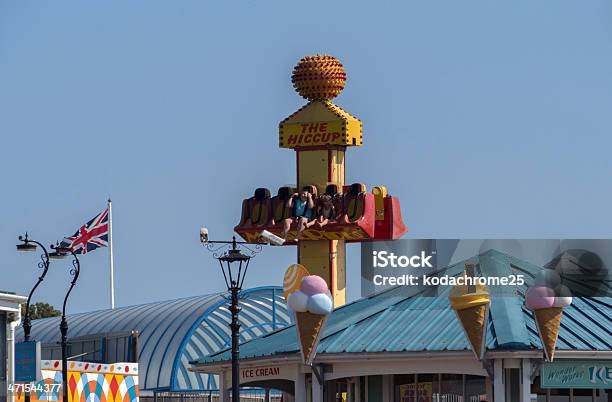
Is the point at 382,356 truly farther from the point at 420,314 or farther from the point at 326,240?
the point at 326,240

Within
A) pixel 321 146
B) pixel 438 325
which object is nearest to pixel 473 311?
pixel 438 325

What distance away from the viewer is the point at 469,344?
4600cm

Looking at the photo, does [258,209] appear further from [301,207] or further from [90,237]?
[90,237]

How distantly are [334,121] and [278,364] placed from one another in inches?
444

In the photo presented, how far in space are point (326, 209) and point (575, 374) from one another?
13.8 meters

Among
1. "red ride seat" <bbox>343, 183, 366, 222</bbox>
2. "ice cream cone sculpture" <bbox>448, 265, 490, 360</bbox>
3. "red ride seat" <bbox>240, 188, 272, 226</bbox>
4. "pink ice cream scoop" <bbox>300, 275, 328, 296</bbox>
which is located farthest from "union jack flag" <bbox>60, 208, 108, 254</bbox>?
"ice cream cone sculpture" <bbox>448, 265, 490, 360</bbox>

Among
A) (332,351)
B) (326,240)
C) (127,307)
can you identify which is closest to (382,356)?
(332,351)

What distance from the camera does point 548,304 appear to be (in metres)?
45.7

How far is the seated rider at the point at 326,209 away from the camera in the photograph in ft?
188

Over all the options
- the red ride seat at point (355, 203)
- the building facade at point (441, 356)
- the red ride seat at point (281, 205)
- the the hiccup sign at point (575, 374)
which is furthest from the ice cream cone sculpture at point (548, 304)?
the red ride seat at point (281, 205)

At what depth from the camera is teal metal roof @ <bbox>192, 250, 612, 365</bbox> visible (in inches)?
1843

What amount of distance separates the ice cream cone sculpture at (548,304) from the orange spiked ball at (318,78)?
15248mm

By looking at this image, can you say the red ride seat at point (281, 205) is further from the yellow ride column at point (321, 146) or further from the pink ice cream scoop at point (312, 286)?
the pink ice cream scoop at point (312, 286)

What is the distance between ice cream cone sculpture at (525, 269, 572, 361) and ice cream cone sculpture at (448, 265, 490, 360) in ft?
4.22
